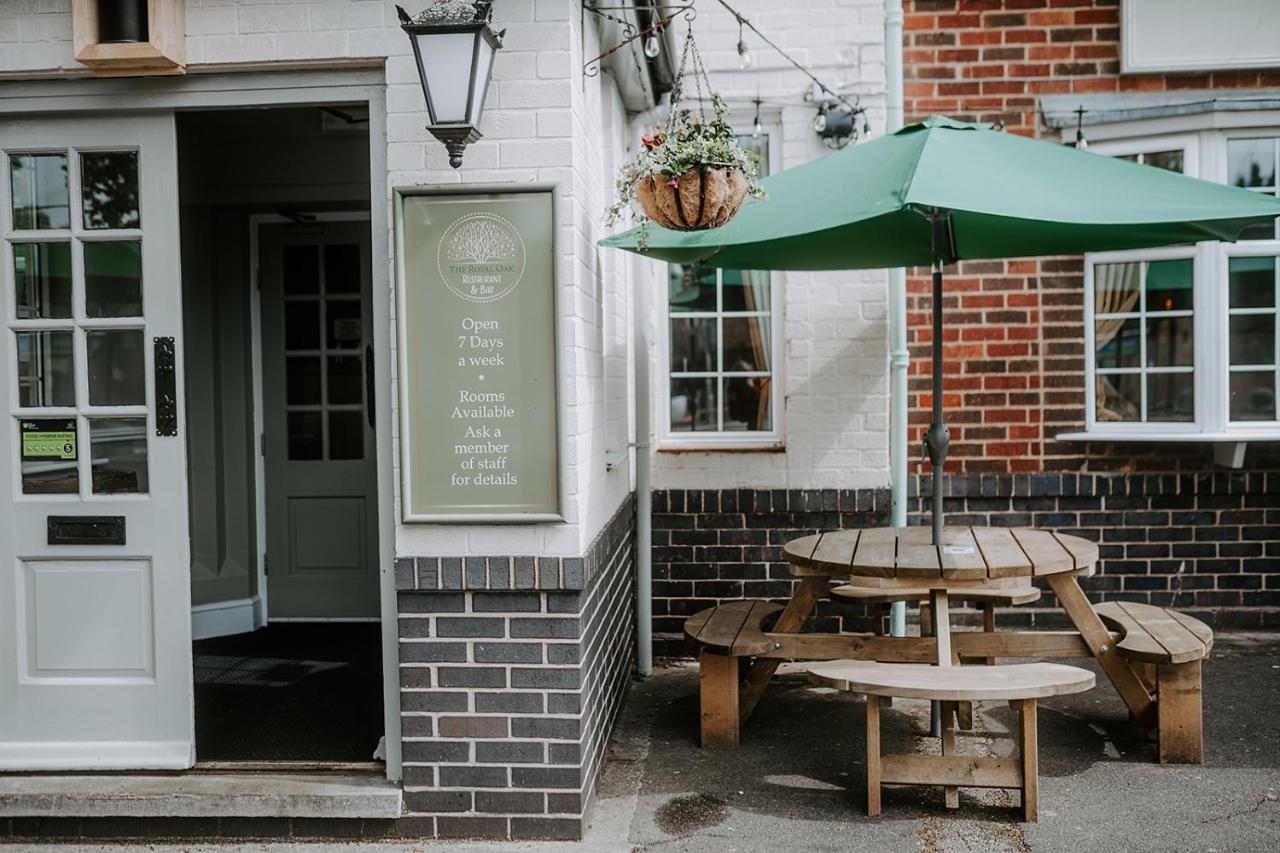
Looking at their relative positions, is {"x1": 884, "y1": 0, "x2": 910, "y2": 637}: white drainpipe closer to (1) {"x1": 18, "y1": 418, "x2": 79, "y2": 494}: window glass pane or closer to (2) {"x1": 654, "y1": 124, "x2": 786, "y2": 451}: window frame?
(2) {"x1": 654, "y1": 124, "x2": 786, "y2": 451}: window frame

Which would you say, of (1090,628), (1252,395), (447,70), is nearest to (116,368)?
(447,70)

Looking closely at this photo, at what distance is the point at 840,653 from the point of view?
4.79 m

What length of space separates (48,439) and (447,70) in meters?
2.12

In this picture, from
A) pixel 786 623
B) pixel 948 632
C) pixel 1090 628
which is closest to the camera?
pixel 948 632

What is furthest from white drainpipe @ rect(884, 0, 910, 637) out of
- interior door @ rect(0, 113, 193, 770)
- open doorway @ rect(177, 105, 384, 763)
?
interior door @ rect(0, 113, 193, 770)

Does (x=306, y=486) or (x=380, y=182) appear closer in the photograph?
(x=380, y=182)

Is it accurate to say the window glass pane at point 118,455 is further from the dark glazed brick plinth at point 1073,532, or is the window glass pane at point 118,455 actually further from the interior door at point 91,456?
the dark glazed brick plinth at point 1073,532

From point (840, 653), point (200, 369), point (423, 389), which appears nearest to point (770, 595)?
point (840, 653)

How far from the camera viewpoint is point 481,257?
401 cm

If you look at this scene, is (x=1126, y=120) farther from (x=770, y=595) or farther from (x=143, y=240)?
(x=143, y=240)

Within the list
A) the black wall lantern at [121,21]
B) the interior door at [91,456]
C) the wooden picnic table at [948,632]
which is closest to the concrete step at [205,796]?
the interior door at [91,456]

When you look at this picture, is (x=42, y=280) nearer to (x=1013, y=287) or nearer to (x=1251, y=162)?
(x=1013, y=287)

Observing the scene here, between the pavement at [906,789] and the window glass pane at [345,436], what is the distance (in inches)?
97.7

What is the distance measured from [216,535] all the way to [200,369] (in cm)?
98
